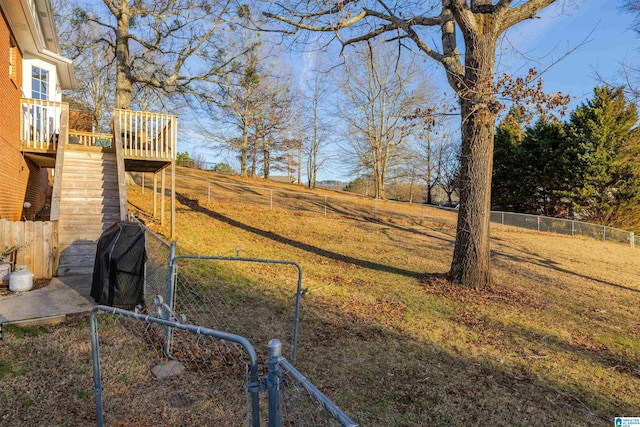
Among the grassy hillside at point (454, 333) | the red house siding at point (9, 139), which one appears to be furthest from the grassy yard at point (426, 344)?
the red house siding at point (9, 139)

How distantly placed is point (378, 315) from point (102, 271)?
13.2 feet

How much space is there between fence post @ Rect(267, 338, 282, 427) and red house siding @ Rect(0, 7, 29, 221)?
825 centimetres

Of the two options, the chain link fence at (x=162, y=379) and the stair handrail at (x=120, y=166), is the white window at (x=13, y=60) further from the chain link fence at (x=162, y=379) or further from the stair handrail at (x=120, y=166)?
the chain link fence at (x=162, y=379)

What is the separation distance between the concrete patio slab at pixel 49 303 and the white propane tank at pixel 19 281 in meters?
0.10

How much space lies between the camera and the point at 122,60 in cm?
1378

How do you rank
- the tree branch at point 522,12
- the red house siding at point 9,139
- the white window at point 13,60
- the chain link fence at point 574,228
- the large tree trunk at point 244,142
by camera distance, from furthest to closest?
the large tree trunk at point 244,142 → the chain link fence at point 574,228 → the white window at point 13,60 → the red house siding at point 9,139 → the tree branch at point 522,12

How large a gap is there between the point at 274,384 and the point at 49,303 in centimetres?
490

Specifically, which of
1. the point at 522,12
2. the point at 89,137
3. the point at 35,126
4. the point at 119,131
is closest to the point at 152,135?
the point at 119,131

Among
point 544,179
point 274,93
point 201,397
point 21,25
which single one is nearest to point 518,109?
point 201,397

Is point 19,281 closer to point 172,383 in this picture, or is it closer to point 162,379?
point 162,379

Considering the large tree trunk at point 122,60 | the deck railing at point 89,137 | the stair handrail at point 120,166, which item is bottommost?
the stair handrail at point 120,166

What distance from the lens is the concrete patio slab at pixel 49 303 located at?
4.34 metres

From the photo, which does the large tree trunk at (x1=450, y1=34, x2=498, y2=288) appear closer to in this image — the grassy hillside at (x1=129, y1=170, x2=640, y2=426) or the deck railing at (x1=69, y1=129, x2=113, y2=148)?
the grassy hillside at (x1=129, y1=170, x2=640, y2=426)

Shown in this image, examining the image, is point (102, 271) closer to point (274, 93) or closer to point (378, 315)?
point (378, 315)
